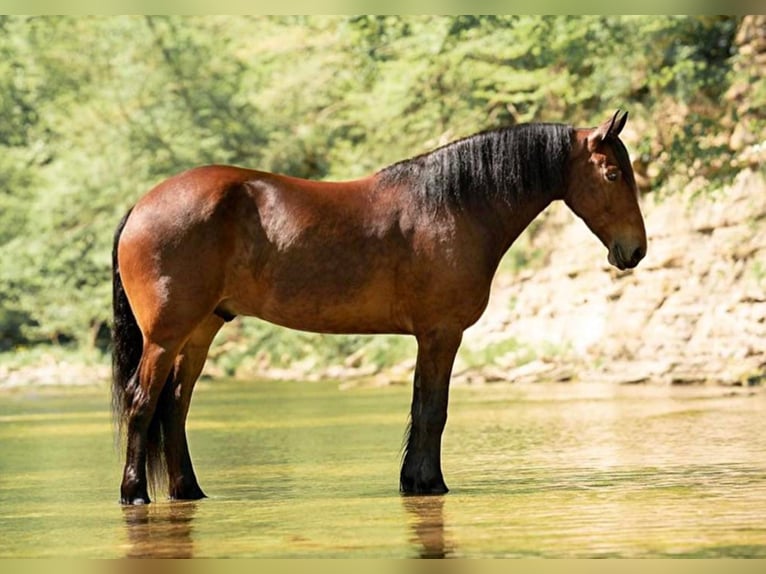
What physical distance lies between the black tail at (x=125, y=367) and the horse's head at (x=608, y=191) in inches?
92.8

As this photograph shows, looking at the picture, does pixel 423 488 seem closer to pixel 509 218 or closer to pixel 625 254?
pixel 509 218

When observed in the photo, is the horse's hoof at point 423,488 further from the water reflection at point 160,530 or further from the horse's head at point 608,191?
the horse's head at point 608,191

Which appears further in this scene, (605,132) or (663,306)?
(663,306)

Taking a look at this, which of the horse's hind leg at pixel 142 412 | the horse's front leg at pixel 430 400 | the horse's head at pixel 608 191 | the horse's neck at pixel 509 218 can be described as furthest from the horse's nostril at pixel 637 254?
the horse's hind leg at pixel 142 412

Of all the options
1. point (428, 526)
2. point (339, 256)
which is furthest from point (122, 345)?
point (428, 526)

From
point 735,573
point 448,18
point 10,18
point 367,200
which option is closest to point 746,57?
point 448,18

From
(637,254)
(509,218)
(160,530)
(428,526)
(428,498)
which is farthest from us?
Answer: (637,254)

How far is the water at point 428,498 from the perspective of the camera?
19.0 ft

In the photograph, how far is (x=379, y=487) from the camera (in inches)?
314

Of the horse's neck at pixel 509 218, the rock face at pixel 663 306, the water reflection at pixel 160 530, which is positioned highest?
the horse's neck at pixel 509 218

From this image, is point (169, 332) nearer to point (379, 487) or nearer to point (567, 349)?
point (379, 487)

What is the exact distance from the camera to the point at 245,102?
1117 inches

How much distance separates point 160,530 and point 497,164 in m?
2.72

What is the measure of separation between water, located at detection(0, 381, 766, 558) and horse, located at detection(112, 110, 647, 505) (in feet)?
1.62
